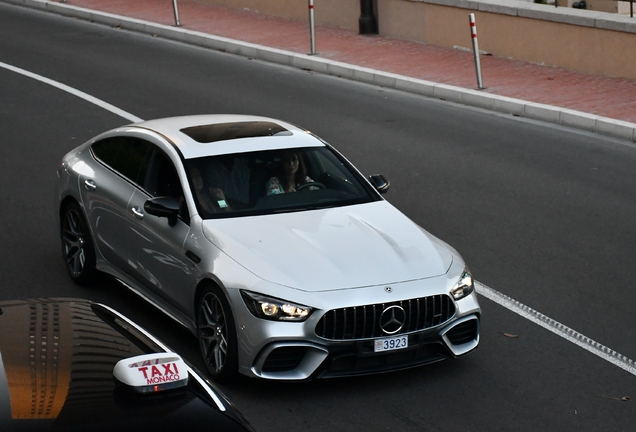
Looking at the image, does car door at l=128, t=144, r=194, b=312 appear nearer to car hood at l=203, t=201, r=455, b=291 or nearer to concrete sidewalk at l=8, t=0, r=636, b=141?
car hood at l=203, t=201, r=455, b=291

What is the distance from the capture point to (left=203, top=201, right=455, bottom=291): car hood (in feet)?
23.1

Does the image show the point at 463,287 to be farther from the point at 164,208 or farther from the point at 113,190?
the point at 113,190

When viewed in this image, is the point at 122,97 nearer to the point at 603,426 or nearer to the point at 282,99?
the point at 282,99

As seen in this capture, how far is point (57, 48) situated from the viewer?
72.8 feet

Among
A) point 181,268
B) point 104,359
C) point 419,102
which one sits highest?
point 104,359

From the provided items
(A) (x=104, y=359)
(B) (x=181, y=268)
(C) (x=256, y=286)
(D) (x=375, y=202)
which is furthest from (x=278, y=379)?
(A) (x=104, y=359)

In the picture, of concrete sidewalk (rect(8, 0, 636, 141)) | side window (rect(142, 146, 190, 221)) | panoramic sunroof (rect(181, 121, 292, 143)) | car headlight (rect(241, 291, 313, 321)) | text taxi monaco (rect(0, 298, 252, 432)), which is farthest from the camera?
concrete sidewalk (rect(8, 0, 636, 141))

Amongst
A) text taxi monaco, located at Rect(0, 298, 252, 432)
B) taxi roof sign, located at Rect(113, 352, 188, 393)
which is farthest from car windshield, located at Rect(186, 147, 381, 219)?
taxi roof sign, located at Rect(113, 352, 188, 393)

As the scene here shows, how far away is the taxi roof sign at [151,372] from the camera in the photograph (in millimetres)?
4289

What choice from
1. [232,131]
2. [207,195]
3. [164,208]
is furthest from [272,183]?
[164,208]

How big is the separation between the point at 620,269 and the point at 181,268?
4201 millimetres

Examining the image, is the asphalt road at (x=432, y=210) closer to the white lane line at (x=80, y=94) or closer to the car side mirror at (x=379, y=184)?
the white lane line at (x=80, y=94)

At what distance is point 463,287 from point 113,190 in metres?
3.10

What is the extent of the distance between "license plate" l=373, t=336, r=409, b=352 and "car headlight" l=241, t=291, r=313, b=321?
494 mm
